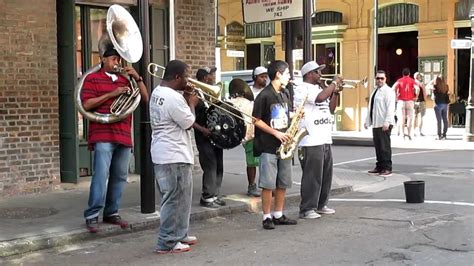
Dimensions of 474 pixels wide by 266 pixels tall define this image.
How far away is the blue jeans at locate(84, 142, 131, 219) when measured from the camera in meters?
7.01

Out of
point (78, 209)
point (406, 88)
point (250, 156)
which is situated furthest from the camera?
point (406, 88)

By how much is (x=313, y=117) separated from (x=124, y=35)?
7.96 feet

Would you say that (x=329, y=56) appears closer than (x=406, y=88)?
No

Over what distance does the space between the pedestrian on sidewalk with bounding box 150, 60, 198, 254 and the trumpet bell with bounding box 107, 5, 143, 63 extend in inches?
35.5

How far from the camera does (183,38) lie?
432 inches

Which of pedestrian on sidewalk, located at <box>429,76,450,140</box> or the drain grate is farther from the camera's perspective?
pedestrian on sidewalk, located at <box>429,76,450,140</box>

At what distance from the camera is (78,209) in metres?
8.20

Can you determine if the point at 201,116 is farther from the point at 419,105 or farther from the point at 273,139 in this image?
the point at 419,105

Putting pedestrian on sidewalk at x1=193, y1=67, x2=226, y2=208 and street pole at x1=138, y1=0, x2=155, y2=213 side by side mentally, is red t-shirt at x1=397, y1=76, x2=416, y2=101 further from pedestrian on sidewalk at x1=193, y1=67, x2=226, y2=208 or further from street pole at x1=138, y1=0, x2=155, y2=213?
street pole at x1=138, y1=0, x2=155, y2=213

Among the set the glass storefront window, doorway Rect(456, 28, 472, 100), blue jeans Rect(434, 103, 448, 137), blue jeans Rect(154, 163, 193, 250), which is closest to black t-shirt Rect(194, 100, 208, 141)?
blue jeans Rect(154, 163, 193, 250)

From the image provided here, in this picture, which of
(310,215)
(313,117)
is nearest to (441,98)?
(313,117)

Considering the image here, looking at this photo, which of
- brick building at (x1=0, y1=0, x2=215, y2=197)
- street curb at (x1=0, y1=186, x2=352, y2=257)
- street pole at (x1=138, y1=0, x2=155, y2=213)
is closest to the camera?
street curb at (x1=0, y1=186, x2=352, y2=257)

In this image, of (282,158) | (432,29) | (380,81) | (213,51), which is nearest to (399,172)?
(380,81)

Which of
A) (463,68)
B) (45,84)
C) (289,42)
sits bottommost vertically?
(45,84)
